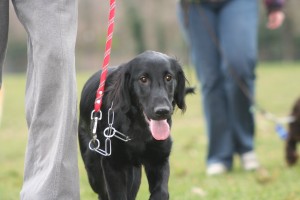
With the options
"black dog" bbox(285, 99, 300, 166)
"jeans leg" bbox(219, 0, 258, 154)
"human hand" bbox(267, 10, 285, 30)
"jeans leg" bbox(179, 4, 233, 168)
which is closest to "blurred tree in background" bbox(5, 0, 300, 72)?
"black dog" bbox(285, 99, 300, 166)

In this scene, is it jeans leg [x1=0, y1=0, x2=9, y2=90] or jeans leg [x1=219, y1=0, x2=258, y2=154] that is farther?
jeans leg [x1=219, y1=0, x2=258, y2=154]

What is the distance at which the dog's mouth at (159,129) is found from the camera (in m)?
3.29

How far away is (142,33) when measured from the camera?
158ft

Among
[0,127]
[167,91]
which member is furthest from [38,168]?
[0,127]

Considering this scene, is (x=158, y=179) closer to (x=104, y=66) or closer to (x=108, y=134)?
(x=108, y=134)

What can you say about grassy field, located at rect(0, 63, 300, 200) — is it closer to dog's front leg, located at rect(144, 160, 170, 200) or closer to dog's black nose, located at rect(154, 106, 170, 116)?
dog's front leg, located at rect(144, 160, 170, 200)

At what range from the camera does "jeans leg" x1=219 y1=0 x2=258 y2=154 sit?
5.84m

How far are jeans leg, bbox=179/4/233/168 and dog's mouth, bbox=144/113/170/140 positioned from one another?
9.29 ft

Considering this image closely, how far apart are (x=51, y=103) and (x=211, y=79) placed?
3.12 m

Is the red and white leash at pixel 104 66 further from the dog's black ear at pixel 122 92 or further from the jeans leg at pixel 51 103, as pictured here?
the jeans leg at pixel 51 103

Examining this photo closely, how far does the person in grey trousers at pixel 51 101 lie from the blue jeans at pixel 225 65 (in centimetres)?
288

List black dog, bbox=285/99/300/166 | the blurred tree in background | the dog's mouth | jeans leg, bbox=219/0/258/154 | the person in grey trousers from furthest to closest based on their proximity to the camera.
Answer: the blurred tree in background < black dog, bbox=285/99/300/166 < jeans leg, bbox=219/0/258/154 < the dog's mouth < the person in grey trousers

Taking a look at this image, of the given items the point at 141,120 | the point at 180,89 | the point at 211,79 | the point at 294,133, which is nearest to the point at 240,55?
the point at 211,79

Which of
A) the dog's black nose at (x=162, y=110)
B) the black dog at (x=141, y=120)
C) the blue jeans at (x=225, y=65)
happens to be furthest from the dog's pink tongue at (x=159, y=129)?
the blue jeans at (x=225, y=65)
